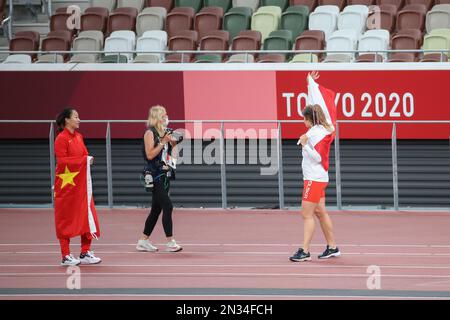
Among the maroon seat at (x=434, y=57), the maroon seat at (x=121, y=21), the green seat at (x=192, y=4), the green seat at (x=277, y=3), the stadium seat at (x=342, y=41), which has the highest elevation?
the green seat at (x=192, y=4)

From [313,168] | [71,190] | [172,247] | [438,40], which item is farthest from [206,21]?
[71,190]

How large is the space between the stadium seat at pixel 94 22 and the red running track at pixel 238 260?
697 cm

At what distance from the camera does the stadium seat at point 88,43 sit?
2561 cm

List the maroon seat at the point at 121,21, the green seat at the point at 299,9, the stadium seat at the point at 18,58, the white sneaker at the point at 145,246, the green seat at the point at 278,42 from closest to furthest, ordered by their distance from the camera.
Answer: the white sneaker at the point at 145,246, the green seat at the point at 278,42, the stadium seat at the point at 18,58, the green seat at the point at 299,9, the maroon seat at the point at 121,21

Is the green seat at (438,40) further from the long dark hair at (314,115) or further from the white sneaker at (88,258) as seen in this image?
the white sneaker at (88,258)

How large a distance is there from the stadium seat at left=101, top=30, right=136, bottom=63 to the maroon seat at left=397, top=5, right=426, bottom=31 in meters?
5.86

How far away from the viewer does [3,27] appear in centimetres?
2780

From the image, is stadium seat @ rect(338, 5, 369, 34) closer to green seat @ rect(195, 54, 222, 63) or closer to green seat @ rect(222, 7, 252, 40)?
green seat @ rect(222, 7, 252, 40)

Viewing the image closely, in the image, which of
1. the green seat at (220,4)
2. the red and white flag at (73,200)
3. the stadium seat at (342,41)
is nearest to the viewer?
the red and white flag at (73,200)

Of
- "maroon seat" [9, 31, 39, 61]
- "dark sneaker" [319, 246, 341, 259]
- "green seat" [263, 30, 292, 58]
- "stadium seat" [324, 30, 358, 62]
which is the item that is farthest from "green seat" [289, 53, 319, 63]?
"dark sneaker" [319, 246, 341, 259]

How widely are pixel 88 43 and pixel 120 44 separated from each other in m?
0.74

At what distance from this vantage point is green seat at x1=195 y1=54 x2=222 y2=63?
2475 cm

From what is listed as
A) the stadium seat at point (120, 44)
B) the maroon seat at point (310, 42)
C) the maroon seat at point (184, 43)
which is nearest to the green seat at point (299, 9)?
the maroon seat at point (310, 42)
